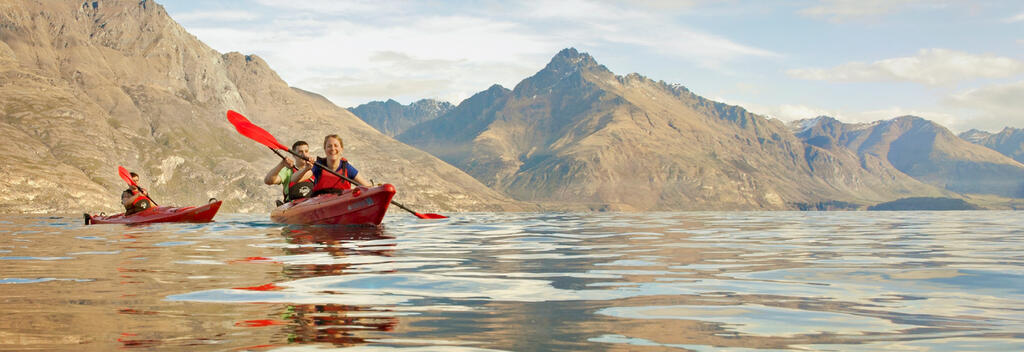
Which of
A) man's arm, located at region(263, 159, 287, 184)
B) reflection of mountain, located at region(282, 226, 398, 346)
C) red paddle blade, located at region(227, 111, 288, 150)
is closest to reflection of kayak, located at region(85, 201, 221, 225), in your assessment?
red paddle blade, located at region(227, 111, 288, 150)

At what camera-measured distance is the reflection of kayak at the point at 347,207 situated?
26.7m

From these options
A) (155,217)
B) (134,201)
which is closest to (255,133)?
(155,217)

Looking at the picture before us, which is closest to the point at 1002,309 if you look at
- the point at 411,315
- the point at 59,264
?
the point at 411,315

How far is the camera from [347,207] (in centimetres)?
2706

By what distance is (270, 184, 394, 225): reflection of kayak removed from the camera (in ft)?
87.7

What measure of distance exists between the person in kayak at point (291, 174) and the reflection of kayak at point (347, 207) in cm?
119

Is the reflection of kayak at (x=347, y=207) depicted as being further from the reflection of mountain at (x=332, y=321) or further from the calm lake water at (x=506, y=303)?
the reflection of mountain at (x=332, y=321)

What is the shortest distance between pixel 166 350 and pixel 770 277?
8504 mm

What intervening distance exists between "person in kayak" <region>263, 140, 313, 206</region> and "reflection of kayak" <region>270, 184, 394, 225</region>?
3.89ft

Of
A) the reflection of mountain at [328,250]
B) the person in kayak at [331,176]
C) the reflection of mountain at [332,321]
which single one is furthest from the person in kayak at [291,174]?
the reflection of mountain at [332,321]

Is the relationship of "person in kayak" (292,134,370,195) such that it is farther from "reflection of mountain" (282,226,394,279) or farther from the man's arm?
"reflection of mountain" (282,226,394,279)

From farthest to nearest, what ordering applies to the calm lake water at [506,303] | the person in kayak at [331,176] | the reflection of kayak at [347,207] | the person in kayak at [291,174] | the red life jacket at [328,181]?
the red life jacket at [328,181]
the person in kayak at [331,176]
the reflection of kayak at [347,207]
the person in kayak at [291,174]
the calm lake water at [506,303]

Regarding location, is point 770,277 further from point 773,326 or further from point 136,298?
point 136,298

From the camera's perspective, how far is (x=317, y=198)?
27375 millimetres
